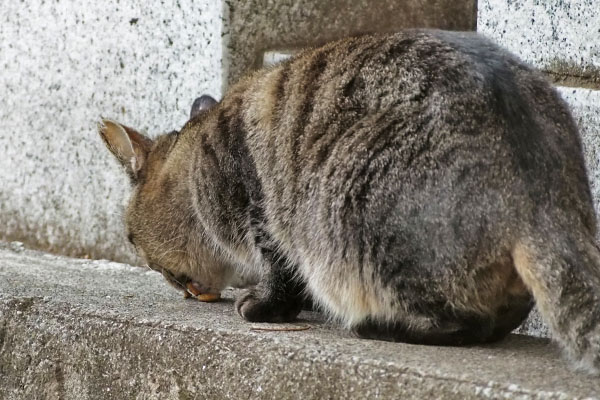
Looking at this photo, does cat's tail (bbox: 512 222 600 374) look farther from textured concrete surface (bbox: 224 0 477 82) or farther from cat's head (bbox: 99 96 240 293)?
textured concrete surface (bbox: 224 0 477 82)

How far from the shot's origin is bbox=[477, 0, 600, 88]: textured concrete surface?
3.35m

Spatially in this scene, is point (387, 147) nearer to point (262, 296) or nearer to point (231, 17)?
point (262, 296)

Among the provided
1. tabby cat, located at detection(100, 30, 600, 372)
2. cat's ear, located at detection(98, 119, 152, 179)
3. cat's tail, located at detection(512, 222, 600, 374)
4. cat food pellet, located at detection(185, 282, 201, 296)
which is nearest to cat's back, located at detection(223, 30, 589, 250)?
tabby cat, located at detection(100, 30, 600, 372)

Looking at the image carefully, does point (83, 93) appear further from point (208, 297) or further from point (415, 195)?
point (415, 195)

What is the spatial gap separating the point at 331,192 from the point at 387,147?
0.73ft

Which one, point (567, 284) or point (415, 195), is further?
point (415, 195)

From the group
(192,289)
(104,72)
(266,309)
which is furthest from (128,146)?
(266,309)

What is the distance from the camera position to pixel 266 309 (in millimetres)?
3271

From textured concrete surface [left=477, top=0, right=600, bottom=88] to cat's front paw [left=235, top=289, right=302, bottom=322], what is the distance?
114 cm

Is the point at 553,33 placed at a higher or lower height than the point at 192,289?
higher

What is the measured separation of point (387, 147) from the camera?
282 centimetres

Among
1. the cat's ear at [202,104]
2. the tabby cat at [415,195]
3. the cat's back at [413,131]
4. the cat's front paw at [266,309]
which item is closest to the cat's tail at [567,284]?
the tabby cat at [415,195]

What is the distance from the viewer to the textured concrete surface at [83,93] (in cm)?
430

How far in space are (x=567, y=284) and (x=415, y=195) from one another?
1.47ft
